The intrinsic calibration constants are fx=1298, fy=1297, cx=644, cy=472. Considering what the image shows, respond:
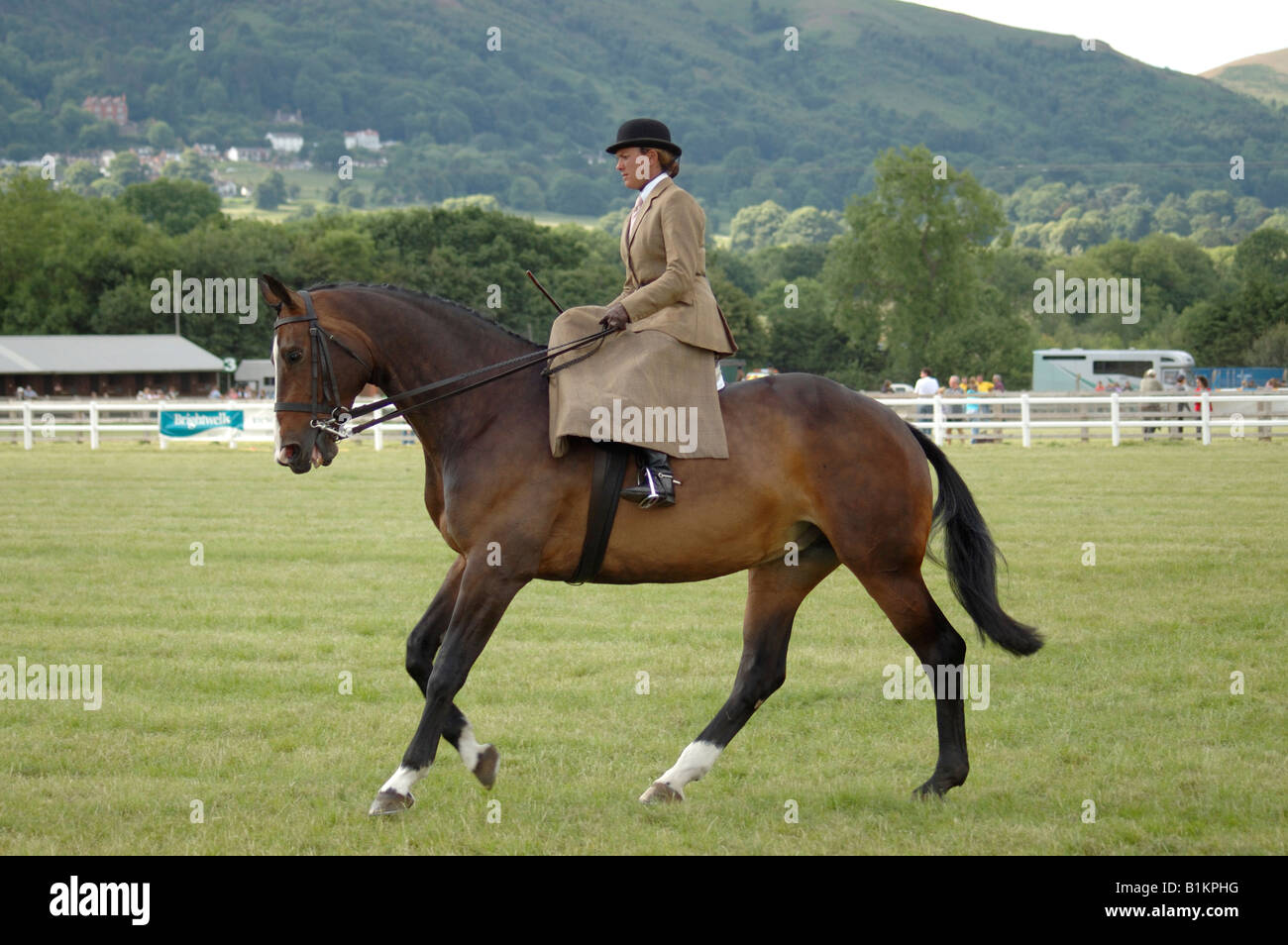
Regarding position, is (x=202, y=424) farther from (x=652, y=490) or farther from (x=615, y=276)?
(x=615, y=276)

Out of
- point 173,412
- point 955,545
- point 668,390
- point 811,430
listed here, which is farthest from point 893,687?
point 173,412

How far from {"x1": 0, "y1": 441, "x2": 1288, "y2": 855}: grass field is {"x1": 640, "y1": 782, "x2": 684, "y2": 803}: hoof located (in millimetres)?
95

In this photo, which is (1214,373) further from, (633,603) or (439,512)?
(439,512)

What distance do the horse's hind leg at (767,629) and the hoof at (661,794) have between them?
0.40 m

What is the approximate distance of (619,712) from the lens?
8.44 metres

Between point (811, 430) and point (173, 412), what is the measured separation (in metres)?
33.9

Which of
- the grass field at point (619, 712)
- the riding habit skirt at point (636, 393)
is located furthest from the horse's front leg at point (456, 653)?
the riding habit skirt at point (636, 393)

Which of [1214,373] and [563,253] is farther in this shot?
[563,253]

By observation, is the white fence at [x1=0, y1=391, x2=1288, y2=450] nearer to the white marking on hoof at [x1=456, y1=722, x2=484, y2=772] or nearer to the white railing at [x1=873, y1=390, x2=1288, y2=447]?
the white railing at [x1=873, y1=390, x2=1288, y2=447]

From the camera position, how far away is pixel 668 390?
6781 millimetres

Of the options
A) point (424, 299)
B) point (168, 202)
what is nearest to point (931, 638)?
point (424, 299)

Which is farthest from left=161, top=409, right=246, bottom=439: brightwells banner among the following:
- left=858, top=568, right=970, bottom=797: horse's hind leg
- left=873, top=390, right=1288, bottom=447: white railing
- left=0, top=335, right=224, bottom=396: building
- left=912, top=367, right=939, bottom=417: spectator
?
left=0, top=335, right=224, bottom=396: building

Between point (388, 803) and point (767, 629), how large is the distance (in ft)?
7.53
